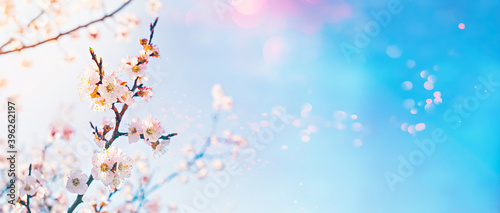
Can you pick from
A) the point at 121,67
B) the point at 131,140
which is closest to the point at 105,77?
the point at 121,67

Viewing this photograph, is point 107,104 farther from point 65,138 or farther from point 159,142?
point 65,138

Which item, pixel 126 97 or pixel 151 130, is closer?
pixel 126 97

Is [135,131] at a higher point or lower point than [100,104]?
lower

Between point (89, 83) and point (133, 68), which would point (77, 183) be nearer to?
point (89, 83)

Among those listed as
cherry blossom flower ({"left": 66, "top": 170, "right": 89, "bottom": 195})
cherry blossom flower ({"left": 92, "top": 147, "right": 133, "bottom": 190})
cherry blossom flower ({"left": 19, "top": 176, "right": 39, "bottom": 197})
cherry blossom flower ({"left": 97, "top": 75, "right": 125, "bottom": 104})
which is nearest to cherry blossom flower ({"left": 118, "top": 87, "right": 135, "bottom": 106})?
cherry blossom flower ({"left": 97, "top": 75, "right": 125, "bottom": 104})

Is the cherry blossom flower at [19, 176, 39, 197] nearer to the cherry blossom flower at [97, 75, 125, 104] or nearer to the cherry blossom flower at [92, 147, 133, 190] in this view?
the cherry blossom flower at [92, 147, 133, 190]

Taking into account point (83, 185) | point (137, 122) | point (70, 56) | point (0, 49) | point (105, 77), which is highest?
point (70, 56)

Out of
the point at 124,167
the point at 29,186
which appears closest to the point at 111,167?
the point at 124,167
